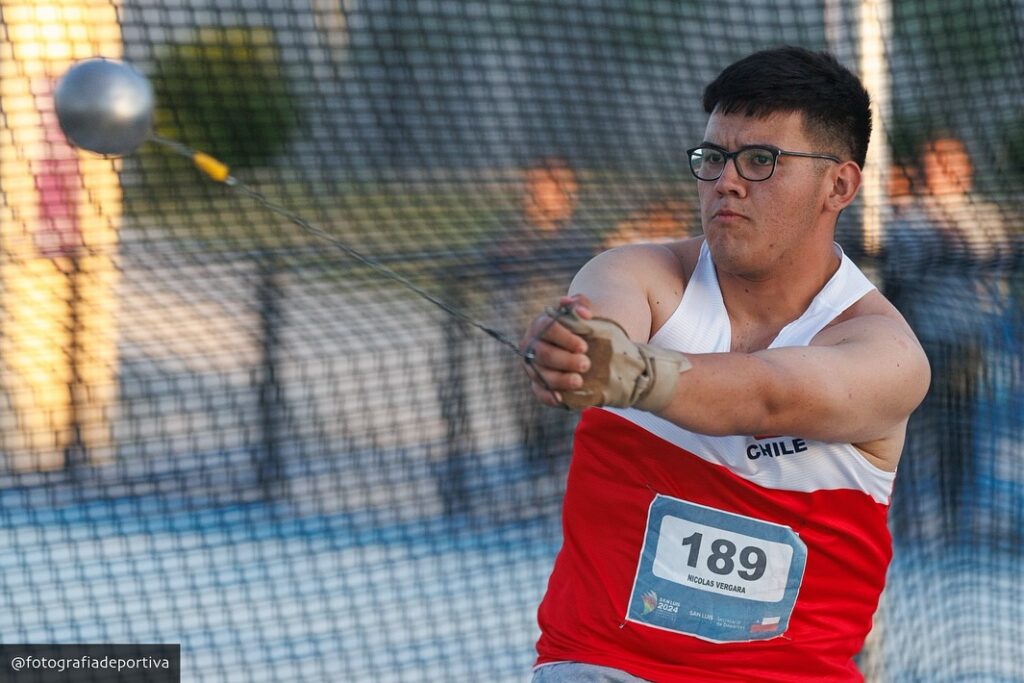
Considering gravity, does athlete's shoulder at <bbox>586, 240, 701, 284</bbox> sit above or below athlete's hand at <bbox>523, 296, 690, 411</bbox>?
above

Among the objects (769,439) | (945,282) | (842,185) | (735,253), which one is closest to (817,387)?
(769,439)

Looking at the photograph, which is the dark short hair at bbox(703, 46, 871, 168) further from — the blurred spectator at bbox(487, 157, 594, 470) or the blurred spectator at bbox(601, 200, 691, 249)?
the blurred spectator at bbox(601, 200, 691, 249)

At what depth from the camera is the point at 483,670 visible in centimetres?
517

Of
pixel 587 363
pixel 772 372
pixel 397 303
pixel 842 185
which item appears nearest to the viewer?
pixel 587 363

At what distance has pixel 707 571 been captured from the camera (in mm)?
2570

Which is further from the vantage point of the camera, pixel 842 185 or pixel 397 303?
pixel 397 303

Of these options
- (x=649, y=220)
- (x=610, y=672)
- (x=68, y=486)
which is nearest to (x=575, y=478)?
(x=610, y=672)

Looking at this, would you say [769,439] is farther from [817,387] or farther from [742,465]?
[817,387]

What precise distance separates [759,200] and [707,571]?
2.45 ft

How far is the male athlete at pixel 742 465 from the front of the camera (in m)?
2.56

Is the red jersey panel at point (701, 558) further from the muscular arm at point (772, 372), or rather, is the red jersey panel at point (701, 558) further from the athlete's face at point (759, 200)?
the athlete's face at point (759, 200)

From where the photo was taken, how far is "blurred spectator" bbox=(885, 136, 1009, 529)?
4441 millimetres

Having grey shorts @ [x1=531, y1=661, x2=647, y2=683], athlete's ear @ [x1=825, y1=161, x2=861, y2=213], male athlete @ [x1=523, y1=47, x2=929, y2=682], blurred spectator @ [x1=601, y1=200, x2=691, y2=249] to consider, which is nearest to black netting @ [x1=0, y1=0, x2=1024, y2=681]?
blurred spectator @ [x1=601, y1=200, x2=691, y2=249]

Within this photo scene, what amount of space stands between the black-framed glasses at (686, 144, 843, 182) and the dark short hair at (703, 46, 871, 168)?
0.25 feet
